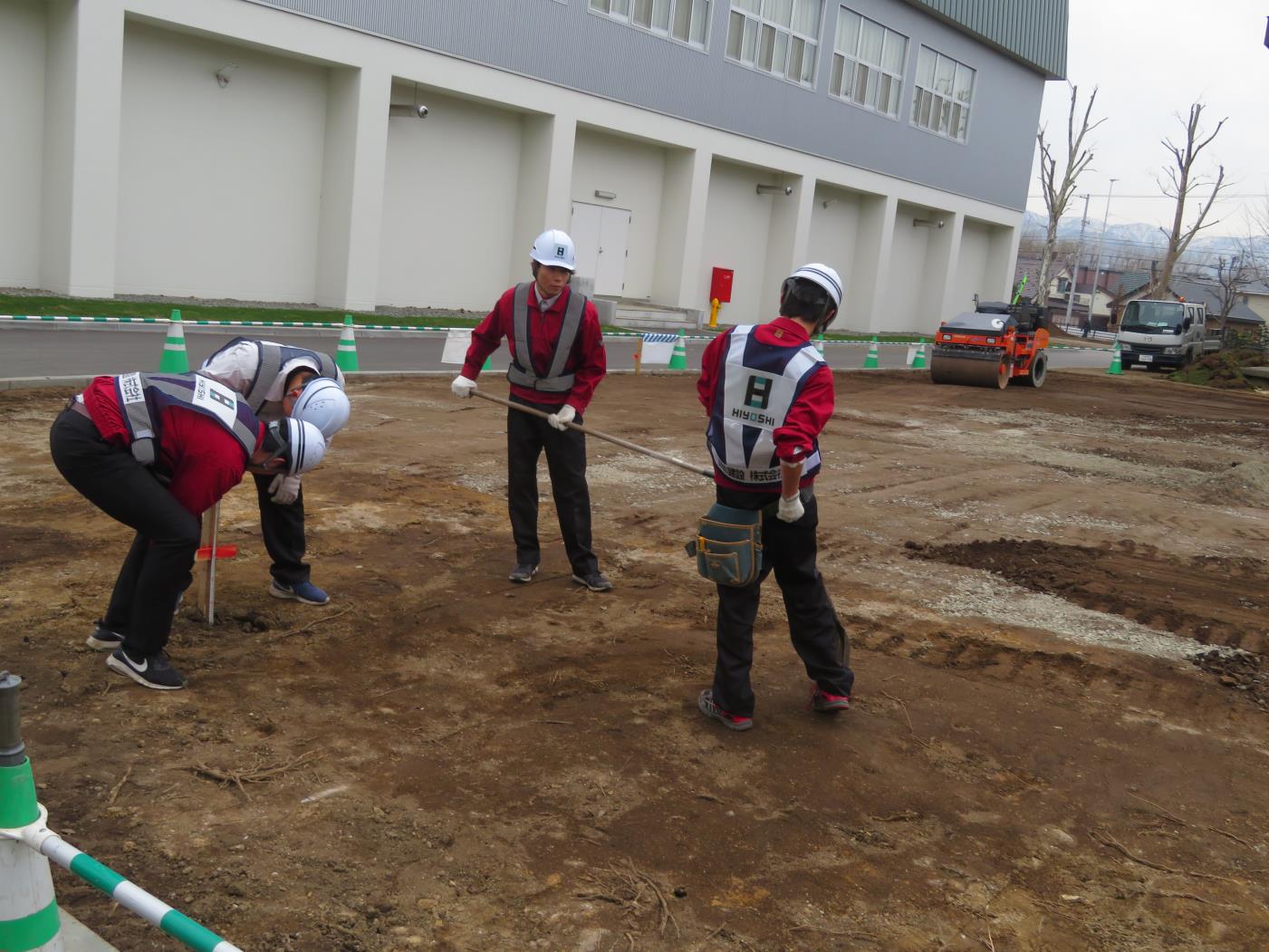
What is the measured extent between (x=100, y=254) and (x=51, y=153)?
1.63 meters

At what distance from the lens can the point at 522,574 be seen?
6.32 m

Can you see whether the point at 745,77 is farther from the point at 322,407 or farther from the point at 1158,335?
the point at 322,407

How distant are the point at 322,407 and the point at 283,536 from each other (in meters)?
0.99

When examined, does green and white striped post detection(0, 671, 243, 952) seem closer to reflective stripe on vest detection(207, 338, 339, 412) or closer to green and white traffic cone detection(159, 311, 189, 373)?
reflective stripe on vest detection(207, 338, 339, 412)

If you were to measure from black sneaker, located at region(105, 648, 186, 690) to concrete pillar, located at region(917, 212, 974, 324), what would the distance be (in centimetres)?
3535

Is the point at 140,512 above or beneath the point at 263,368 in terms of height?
beneath

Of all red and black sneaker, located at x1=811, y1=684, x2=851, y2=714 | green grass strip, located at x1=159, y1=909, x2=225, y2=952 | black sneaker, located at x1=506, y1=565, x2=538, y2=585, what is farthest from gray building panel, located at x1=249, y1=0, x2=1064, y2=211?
green grass strip, located at x1=159, y1=909, x2=225, y2=952

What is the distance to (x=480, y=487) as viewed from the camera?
27.7 feet

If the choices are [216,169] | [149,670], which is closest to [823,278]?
[149,670]

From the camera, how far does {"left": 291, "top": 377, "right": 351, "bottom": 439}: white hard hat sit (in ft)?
15.6

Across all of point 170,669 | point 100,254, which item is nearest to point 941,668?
point 170,669

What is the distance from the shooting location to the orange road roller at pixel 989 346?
19734 millimetres

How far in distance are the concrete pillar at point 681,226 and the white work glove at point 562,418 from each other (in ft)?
70.3

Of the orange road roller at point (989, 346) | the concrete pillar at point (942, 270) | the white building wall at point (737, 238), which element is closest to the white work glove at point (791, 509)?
Result: the orange road roller at point (989, 346)
